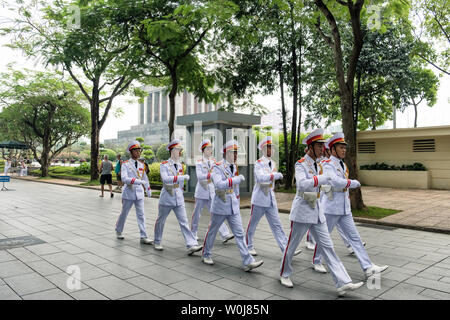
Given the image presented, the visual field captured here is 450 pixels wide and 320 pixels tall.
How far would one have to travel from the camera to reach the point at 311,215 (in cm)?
422

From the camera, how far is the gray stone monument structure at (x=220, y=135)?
1351 centimetres

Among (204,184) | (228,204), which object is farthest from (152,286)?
(204,184)

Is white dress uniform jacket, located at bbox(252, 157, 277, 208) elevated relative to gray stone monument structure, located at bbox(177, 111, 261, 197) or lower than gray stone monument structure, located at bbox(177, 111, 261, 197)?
lower

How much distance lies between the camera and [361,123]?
104 ft

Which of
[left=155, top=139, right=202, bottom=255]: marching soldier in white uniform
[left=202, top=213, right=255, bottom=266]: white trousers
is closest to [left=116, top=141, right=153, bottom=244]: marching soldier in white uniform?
[left=155, top=139, right=202, bottom=255]: marching soldier in white uniform

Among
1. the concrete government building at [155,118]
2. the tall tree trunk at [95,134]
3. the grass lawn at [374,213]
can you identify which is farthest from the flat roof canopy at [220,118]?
the concrete government building at [155,118]

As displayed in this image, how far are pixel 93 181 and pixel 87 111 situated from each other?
33.1 ft

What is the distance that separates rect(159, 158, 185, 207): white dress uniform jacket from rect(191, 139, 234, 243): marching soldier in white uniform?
0.42 m

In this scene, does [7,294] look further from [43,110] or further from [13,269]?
[43,110]

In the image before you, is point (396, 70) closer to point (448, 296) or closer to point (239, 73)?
point (239, 73)

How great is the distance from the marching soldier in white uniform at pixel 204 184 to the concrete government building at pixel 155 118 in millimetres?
75394

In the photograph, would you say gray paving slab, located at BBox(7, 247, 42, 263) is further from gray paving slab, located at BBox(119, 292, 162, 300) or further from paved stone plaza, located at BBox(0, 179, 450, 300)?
gray paving slab, located at BBox(119, 292, 162, 300)

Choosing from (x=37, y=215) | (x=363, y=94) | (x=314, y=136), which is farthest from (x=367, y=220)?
(x=363, y=94)

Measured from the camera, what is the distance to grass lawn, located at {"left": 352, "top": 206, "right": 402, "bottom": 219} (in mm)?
9703
